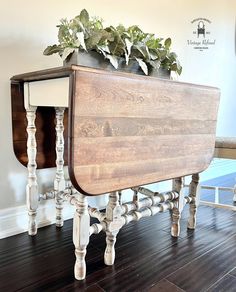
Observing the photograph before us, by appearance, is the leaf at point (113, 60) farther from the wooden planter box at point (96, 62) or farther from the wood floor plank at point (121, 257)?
the wood floor plank at point (121, 257)

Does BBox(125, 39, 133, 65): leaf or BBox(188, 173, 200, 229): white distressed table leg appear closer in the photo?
BBox(125, 39, 133, 65): leaf

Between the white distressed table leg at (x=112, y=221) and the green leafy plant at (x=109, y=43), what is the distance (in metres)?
0.59

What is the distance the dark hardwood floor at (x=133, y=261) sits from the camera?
1.12 meters

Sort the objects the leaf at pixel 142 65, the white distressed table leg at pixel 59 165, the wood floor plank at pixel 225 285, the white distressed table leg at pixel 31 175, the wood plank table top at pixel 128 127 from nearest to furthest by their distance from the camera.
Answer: the wood plank table top at pixel 128 127
the wood floor plank at pixel 225 285
the leaf at pixel 142 65
the white distressed table leg at pixel 31 175
the white distressed table leg at pixel 59 165

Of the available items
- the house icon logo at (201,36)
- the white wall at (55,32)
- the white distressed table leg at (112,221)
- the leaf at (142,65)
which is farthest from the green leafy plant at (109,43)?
the house icon logo at (201,36)

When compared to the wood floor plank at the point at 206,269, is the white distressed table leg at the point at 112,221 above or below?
above

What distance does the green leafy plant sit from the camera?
3.91ft

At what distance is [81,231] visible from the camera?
113cm

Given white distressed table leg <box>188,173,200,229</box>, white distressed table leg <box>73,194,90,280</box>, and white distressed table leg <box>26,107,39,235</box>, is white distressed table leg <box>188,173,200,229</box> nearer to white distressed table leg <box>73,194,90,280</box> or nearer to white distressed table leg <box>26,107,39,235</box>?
white distressed table leg <box>73,194,90,280</box>

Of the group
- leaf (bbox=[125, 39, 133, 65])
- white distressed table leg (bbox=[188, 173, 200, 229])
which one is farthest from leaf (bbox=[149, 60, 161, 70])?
white distressed table leg (bbox=[188, 173, 200, 229])

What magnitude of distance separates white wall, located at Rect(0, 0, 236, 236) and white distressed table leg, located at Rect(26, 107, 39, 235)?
12 centimetres

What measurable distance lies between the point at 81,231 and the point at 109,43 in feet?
2.68

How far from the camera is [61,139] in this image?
1586 millimetres

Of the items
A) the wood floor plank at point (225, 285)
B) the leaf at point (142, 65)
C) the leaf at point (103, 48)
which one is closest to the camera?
the wood floor plank at point (225, 285)
